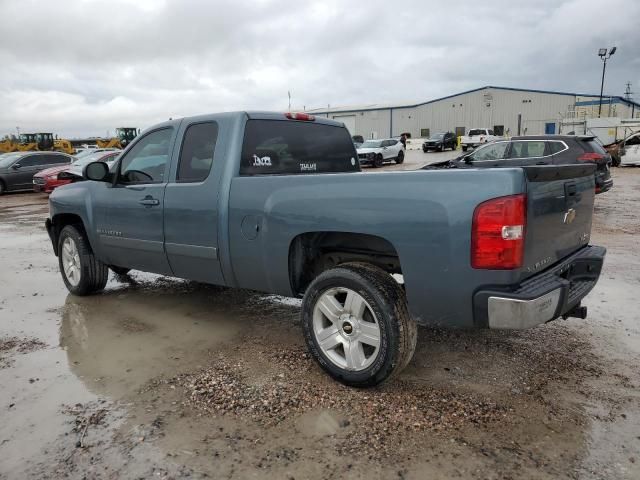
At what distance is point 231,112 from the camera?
4.06m

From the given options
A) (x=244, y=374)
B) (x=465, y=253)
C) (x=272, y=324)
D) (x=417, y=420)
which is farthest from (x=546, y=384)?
(x=272, y=324)

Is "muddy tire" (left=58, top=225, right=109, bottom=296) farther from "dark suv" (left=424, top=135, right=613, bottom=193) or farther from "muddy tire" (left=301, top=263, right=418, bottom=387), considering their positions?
"dark suv" (left=424, top=135, right=613, bottom=193)

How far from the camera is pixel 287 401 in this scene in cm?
314

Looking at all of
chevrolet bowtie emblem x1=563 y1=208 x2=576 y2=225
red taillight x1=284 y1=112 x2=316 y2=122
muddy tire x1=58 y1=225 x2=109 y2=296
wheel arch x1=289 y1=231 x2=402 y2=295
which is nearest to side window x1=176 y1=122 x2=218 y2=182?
red taillight x1=284 y1=112 x2=316 y2=122

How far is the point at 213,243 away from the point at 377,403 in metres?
1.74

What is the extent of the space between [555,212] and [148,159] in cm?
349

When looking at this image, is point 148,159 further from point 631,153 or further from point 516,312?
point 631,153

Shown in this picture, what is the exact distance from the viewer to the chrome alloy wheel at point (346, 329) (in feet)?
10.4

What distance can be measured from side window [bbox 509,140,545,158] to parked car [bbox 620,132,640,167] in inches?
594

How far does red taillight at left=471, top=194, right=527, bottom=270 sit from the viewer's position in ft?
8.60

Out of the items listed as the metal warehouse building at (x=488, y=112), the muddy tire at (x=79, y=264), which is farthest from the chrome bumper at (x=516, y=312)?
the metal warehouse building at (x=488, y=112)

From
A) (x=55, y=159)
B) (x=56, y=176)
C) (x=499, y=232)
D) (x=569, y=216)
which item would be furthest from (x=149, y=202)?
(x=55, y=159)

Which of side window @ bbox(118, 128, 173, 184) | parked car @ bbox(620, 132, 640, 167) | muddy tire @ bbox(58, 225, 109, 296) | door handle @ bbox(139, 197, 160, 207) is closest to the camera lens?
door handle @ bbox(139, 197, 160, 207)

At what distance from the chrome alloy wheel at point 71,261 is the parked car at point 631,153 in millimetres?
24917
